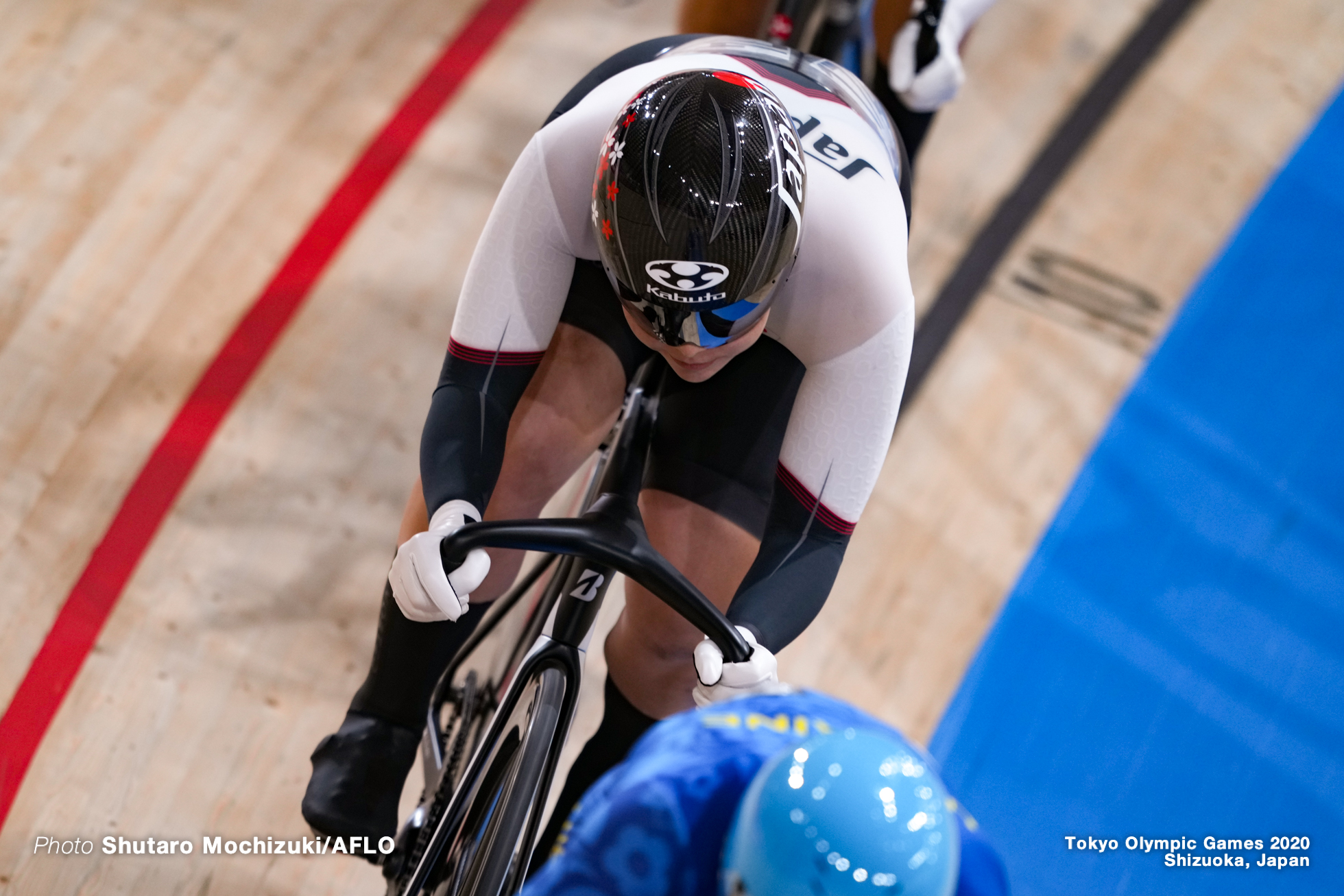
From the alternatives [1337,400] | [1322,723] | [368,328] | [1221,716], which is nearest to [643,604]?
[368,328]

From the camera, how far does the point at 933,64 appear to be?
2.64m

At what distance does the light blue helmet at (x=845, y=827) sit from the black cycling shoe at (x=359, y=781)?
44.5 inches

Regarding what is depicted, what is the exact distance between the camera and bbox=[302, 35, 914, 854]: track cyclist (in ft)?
4.33

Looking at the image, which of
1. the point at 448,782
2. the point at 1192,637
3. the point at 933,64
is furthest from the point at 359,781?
the point at 1192,637

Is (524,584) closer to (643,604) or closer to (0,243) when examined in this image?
(643,604)

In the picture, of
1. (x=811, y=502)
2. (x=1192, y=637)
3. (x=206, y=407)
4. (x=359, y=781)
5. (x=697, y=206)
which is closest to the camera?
(x=697, y=206)

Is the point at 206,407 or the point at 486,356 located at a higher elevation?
the point at 486,356

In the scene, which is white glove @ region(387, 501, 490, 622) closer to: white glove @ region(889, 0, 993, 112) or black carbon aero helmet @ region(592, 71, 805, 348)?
black carbon aero helmet @ region(592, 71, 805, 348)

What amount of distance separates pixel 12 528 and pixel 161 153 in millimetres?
1219

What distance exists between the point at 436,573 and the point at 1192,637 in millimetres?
2221

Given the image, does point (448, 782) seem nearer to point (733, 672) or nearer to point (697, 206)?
point (733, 672)

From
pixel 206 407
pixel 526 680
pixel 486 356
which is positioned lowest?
pixel 206 407

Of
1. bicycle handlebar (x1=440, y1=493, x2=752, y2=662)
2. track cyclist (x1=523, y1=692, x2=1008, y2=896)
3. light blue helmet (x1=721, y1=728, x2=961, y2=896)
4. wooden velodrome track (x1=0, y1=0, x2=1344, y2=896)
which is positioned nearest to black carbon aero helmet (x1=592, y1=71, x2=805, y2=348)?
bicycle handlebar (x1=440, y1=493, x2=752, y2=662)

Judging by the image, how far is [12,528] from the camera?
2500mm
